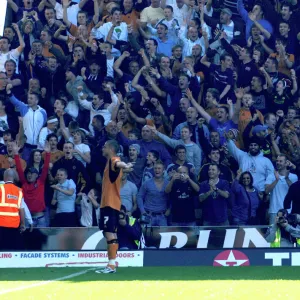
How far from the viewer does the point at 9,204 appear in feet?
51.0

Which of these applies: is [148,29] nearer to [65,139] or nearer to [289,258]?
[65,139]

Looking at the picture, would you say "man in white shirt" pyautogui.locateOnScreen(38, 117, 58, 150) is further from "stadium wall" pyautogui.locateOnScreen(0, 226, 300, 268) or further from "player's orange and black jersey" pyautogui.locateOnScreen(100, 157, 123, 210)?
"player's orange and black jersey" pyautogui.locateOnScreen(100, 157, 123, 210)

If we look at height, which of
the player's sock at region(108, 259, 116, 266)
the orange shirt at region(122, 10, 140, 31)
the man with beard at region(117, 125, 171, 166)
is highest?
the orange shirt at region(122, 10, 140, 31)

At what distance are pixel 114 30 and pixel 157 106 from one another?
2448 millimetres

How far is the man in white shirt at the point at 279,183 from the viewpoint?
17.6m

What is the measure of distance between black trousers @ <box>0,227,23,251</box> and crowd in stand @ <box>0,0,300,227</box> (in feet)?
1.19

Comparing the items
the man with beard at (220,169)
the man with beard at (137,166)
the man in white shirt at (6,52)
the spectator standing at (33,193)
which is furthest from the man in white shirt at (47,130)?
the man with beard at (220,169)

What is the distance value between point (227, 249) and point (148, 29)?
730cm

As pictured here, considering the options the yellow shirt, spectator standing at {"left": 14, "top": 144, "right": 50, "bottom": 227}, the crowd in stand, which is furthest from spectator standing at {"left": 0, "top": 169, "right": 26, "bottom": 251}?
the yellow shirt

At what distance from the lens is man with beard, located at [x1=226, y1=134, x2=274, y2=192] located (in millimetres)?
18000

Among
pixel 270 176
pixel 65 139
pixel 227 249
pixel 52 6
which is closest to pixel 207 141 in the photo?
pixel 270 176
